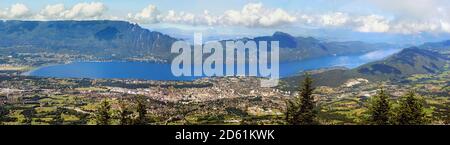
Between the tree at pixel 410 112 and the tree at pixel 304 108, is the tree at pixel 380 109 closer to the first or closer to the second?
the tree at pixel 410 112

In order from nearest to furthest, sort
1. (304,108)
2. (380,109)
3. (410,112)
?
(410,112) < (380,109) < (304,108)

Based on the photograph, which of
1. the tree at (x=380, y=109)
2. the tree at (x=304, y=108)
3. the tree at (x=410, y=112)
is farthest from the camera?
the tree at (x=304, y=108)

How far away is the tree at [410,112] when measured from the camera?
81.7 feet

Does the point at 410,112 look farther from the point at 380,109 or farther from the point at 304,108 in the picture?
the point at 304,108

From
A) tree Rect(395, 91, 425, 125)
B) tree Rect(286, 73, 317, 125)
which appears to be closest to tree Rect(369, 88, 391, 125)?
tree Rect(395, 91, 425, 125)

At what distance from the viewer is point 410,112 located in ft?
82.0

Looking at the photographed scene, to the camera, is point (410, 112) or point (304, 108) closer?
point (410, 112)

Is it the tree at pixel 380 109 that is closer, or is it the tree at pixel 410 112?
the tree at pixel 410 112

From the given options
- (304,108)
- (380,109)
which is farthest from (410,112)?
(304,108)

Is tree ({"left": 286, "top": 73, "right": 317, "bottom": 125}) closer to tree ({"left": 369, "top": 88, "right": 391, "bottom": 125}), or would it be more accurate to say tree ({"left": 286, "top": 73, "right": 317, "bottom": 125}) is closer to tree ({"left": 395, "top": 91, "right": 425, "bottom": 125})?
tree ({"left": 369, "top": 88, "right": 391, "bottom": 125})

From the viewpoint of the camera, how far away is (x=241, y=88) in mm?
178750

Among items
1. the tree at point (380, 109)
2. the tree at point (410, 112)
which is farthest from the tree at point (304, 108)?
the tree at point (410, 112)
